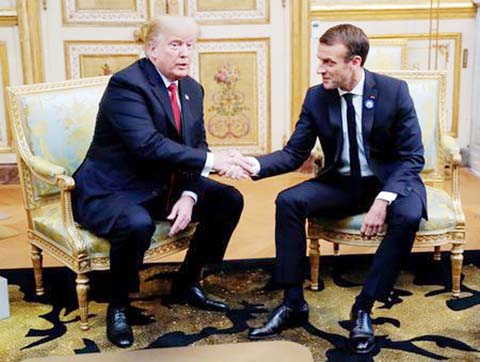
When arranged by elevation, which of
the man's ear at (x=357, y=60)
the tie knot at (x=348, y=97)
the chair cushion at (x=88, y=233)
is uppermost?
the man's ear at (x=357, y=60)

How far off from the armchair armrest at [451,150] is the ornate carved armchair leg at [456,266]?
343 mm

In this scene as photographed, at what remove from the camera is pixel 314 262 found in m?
3.18

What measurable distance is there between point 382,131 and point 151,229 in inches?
37.3

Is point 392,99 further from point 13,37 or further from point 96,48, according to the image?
point 13,37

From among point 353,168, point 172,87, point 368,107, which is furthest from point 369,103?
point 172,87

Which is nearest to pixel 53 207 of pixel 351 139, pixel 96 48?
pixel 351 139

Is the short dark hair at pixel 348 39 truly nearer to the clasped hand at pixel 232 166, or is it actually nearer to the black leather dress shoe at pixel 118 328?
the clasped hand at pixel 232 166

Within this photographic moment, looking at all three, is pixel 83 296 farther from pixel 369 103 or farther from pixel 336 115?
pixel 369 103

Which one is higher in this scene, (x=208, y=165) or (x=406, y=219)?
(x=208, y=165)

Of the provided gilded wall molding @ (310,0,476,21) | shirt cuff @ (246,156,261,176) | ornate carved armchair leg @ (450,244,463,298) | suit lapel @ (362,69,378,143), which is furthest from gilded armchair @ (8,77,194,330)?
gilded wall molding @ (310,0,476,21)

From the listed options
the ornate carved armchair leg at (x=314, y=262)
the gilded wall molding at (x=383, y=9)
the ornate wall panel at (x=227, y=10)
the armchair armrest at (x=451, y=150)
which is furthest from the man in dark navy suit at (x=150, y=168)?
the gilded wall molding at (x=383, y=9)

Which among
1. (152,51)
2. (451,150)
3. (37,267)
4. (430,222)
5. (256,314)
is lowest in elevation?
(256,314)

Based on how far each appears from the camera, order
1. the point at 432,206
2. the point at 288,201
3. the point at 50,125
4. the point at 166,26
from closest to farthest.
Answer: the point at 166,26 < the point at 288,201 < the point at 432,206 < the point at 50,125

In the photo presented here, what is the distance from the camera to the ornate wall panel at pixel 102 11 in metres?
4.95
